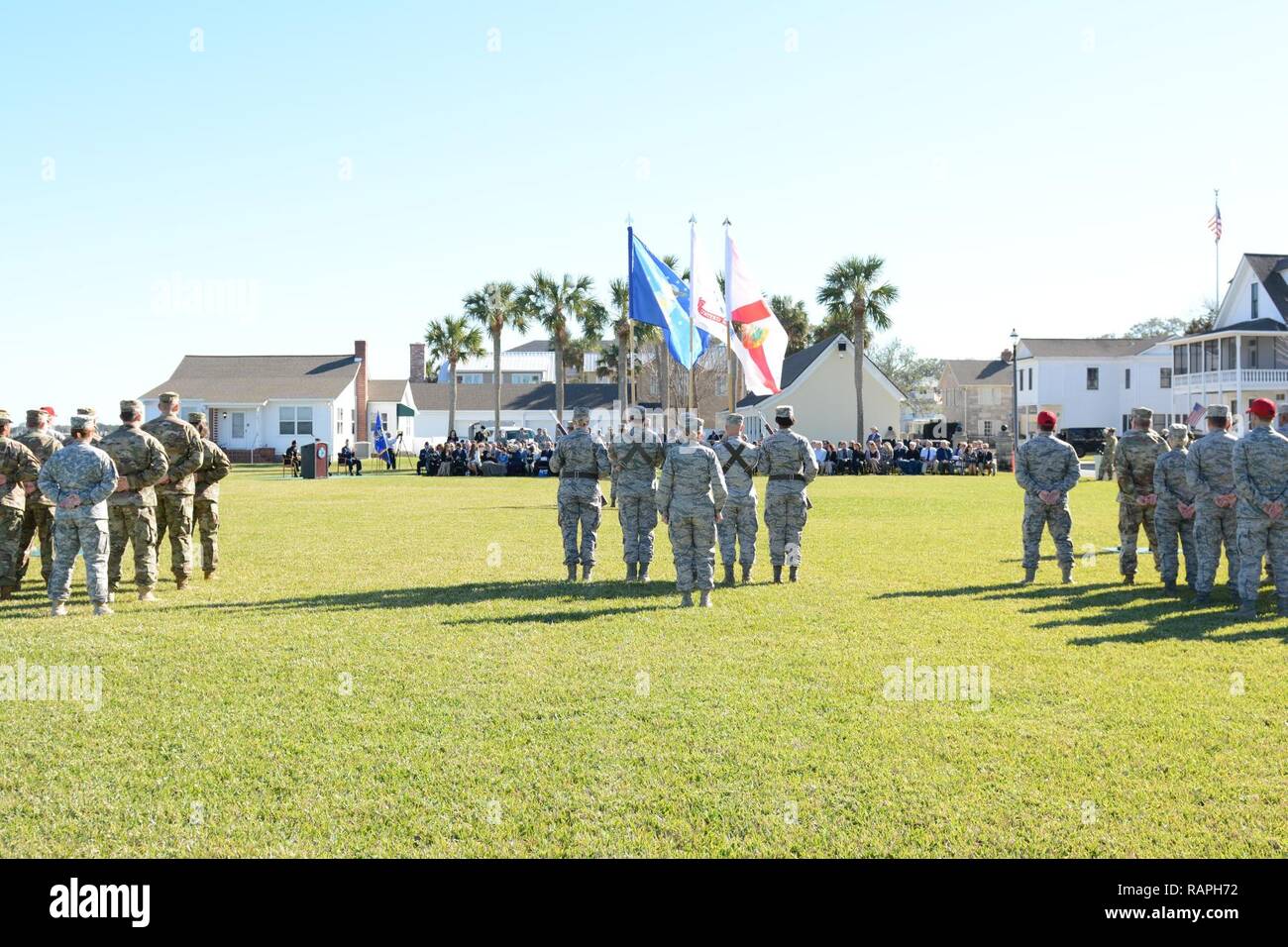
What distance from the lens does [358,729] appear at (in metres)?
7.06

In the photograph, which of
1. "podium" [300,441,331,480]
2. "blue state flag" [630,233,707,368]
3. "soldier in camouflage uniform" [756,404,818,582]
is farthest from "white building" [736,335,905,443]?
"soldier in camouflage uniform" [756,404,818,582]

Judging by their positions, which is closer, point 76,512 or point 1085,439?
point 76,512

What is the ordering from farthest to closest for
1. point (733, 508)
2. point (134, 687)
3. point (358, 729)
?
point (733, 508)
point (134, 687)
point (358, 729)

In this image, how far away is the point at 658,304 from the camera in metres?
18.5

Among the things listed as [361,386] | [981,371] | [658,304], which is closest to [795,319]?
[981,371]

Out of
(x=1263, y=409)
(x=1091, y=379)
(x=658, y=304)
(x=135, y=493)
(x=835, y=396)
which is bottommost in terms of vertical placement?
(x=135, y=493)

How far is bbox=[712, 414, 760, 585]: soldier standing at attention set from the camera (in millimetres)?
13820

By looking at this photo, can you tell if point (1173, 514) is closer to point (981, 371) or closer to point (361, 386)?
point (361, 386)

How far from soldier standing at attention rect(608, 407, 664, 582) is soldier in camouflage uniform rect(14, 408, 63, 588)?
7.15 metres

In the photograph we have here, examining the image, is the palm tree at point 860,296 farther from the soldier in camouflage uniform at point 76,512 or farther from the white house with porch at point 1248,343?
the soldier in camouflage uniform at point 76,512

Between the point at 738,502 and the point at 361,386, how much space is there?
5914 cm

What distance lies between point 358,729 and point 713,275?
1316 cm
